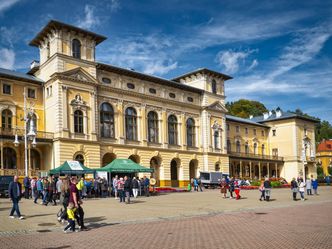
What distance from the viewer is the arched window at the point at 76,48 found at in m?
44.5

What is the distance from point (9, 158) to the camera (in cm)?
4078

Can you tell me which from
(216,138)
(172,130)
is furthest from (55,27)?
(216,138)

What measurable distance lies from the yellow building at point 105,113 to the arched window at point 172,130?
133mm

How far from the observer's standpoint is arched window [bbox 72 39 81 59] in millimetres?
44500

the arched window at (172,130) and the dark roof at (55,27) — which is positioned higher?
the dark roof at (55,27)

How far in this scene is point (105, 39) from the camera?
47438mm

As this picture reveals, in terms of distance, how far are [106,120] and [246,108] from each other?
60609mm

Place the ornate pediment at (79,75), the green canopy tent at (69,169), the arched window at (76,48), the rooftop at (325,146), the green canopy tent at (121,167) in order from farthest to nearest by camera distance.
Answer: the rooftop at (325,146) < the arched window at (76,48) < the ornate pediment at (79,75) < the green canopy tent at (121,167) < the green canopy tent at (69,169)

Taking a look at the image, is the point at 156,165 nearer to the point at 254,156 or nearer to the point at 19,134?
the point at 19,134

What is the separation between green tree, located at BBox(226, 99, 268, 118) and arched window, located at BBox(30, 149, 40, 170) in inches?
2503

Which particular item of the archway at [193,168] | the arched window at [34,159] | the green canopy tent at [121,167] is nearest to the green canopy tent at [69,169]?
the green canopy tent at [121,167]

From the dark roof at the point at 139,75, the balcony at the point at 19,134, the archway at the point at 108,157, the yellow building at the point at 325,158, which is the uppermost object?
the dark roof at the point at 139,75

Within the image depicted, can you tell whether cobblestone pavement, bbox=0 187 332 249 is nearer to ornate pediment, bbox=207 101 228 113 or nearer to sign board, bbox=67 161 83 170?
sign board, bbox=67 161 83 170

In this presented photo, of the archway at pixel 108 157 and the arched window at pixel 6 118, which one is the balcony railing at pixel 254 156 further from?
the arched window at pixel 6 118
